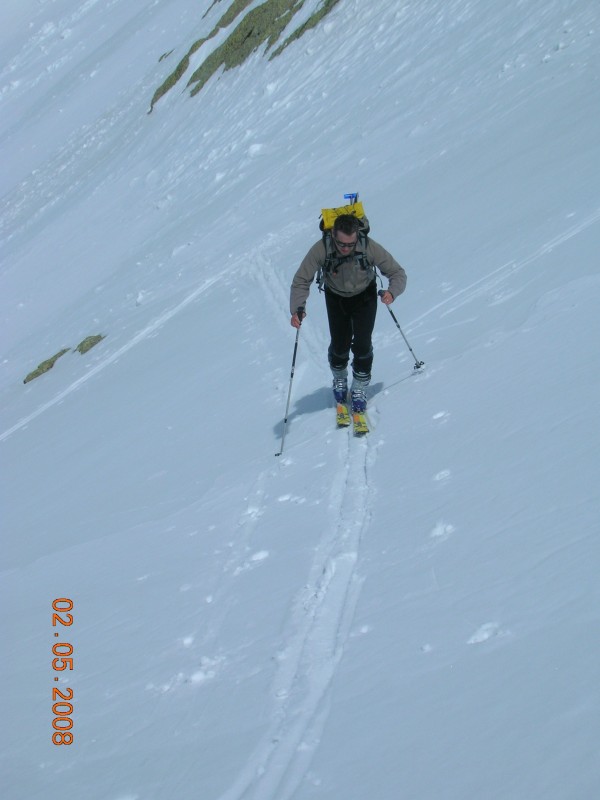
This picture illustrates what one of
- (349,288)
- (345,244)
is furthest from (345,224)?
(349,288)

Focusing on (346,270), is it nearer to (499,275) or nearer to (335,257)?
Answer: (335,257)

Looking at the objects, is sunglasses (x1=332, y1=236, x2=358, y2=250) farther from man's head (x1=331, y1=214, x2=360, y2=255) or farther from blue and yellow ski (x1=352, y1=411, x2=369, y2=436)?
blue and yellow ski (x1=352, y1=411, x2=369, y2=436)

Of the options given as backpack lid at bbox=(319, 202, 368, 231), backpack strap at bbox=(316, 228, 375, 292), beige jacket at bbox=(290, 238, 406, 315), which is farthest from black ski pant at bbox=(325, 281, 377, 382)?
backpack lid at bbox=(319, 202, 368, 231)

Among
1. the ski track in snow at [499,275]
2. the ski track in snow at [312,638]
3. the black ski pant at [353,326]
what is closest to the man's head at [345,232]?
the black ski pant at [353,326]

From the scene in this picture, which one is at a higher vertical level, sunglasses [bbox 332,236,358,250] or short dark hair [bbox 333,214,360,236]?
short dark hair [bbox 333,214,360,236]

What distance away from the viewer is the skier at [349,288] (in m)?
6.62

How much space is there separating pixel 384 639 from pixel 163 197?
19.2 meters

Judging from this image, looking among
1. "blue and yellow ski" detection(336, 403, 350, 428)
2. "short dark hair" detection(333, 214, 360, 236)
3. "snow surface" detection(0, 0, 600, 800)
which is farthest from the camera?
"blue and yellow ski" detection(336, 403, 350, 428)

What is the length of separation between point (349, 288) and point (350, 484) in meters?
1.56

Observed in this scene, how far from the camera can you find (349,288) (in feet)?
22.4

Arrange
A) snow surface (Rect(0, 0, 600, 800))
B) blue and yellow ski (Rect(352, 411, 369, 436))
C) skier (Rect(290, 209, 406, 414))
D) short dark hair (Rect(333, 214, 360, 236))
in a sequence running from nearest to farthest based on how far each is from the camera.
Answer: snow surface (Rect(0, 0, 600, 800))
short dark hair (Rect(333, 214, 360, 236))
skier (Rect(290, 209, 406, 414))
blue and yellow ski (Rect(352, 411, 369, 436))

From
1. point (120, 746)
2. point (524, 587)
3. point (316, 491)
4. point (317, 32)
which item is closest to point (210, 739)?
point (120, 746)

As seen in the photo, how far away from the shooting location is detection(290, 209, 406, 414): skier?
21.7 feet
